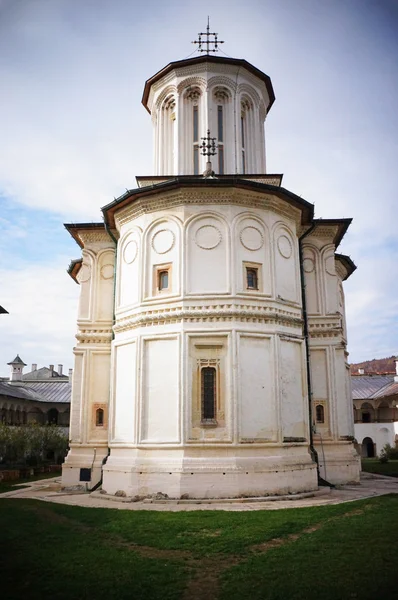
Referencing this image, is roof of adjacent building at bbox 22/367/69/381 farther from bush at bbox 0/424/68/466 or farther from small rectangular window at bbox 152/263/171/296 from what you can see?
small rectangular window at bbox 152/263/171/296

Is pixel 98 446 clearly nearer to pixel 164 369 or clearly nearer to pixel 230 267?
pixel 164 369

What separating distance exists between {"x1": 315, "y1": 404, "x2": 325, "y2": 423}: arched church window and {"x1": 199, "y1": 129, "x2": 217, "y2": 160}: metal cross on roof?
9171 millimetres

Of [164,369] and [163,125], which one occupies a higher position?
[163,125]

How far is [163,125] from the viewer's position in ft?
66.2

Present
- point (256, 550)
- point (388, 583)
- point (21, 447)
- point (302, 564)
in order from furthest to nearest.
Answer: point (21, 447), point (256, 550), point (302, 564), point (388, 583)

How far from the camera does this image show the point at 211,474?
13516 mm

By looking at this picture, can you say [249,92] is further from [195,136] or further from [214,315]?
[214,315]

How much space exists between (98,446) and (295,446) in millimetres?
6670

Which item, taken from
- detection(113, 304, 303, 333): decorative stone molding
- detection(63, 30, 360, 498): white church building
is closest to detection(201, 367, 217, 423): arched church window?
detection(63, 30, 360, 498): white church building

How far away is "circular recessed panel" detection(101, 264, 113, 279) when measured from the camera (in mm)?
19281

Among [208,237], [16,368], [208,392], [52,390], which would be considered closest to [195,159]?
[208,237]

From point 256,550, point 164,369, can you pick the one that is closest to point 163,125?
point 164,369

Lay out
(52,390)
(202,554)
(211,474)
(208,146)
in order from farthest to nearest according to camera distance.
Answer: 1. (52,390)
2. (208,146)
3. (211,474)
4. (202,554)

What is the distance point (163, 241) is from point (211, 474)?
6.72 meters
